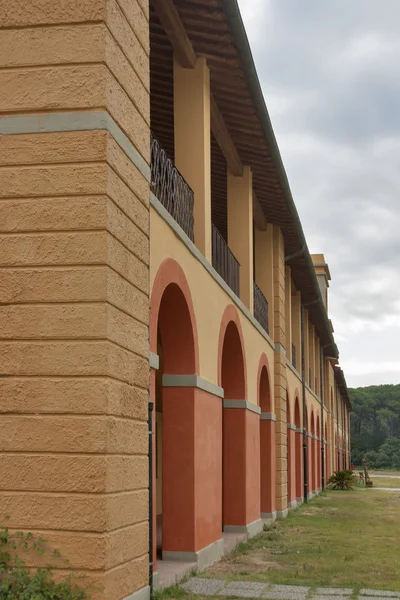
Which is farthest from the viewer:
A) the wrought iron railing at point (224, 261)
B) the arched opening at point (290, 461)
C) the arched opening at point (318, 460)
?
the arched opening at point (318, 460)

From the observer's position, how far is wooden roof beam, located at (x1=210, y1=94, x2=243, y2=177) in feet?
39.0

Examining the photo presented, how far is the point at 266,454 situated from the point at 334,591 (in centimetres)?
823

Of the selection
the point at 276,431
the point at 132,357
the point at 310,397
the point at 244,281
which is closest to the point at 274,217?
the point at 244,281

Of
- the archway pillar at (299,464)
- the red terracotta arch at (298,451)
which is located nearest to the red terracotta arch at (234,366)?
the red terracotta arch at (298,451)

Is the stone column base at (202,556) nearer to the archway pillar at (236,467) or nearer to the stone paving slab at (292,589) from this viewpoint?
the stone paving slab at (292,589)

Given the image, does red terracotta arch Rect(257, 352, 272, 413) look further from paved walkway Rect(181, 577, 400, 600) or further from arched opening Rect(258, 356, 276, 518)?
paved walkway Rect(181, 577, 400, 600)

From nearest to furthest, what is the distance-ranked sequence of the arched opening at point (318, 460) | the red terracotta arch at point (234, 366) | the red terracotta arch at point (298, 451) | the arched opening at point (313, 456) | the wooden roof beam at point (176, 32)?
1. the wooden roof beam at point (176, 32)
2. the red terracotta arch at point (234, 366)
3. the red terracotta arch at point (298, 451)
4. the arched opening at point (313, 456)
5. the arched opening at point (318, 460)

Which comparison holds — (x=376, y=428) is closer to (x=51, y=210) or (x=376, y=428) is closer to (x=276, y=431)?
(x=276, y=431)

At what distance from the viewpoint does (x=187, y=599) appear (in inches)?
322

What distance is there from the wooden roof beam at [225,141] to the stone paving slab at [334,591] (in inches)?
246

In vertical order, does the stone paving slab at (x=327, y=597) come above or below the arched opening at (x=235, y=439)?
below

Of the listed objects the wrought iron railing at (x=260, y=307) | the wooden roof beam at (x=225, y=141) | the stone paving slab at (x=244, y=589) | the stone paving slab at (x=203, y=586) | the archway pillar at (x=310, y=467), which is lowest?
the stone paving slab at (x=244, y=589)

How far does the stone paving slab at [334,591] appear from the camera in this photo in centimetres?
879

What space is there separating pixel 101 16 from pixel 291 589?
19.7 ft
